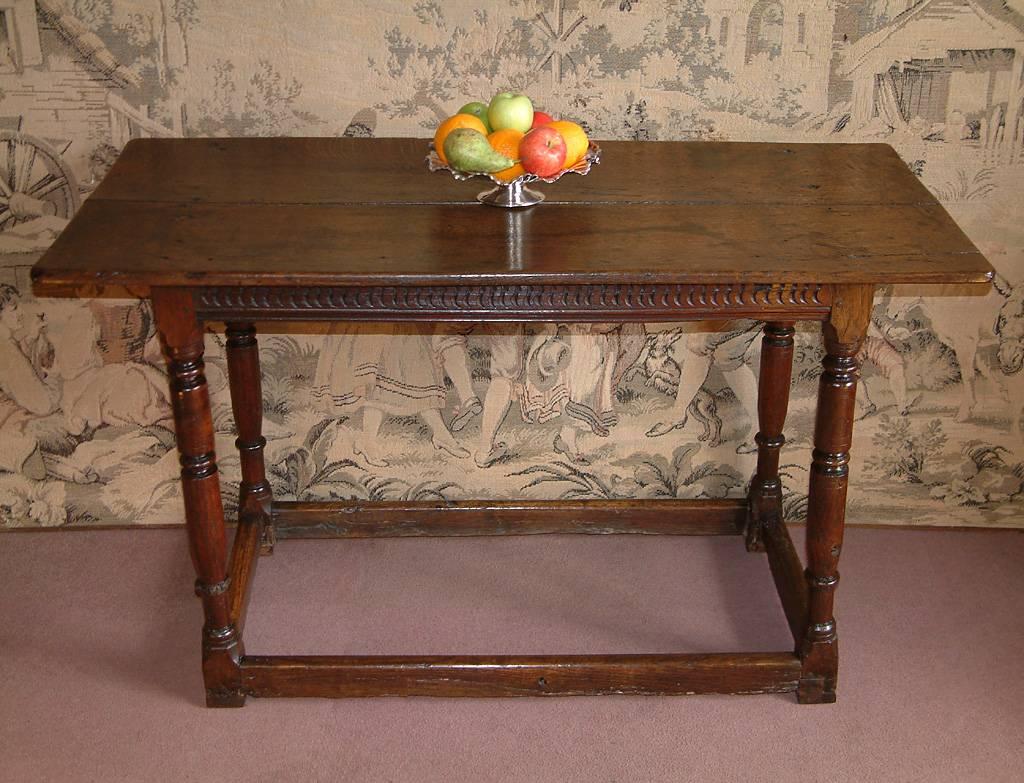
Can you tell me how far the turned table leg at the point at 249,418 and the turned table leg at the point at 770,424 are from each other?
1.09 m

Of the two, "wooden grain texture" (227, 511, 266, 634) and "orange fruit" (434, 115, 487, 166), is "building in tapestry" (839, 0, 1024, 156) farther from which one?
"wooden grain texture" (227, 511, 266, 634)

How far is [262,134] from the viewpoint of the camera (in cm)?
253

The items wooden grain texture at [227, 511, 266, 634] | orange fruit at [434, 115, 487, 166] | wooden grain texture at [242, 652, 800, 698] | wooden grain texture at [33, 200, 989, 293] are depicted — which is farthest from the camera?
wooden grain texture at [227, 511, 266, 634]

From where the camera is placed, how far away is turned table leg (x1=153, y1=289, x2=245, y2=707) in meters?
1.99

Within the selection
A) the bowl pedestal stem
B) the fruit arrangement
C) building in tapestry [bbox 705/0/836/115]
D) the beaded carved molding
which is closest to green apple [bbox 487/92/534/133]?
the fruit arrangement

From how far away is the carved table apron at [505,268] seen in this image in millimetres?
1921

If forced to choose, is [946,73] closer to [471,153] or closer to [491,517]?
[471,153]

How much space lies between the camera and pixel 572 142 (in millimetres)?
2105

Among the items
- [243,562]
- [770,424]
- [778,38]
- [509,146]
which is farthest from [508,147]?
[243,562]

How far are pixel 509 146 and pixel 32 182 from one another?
1104mm

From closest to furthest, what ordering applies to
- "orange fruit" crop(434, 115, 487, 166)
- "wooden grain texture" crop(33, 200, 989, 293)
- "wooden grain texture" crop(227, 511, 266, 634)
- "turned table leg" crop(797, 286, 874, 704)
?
1. "wooden grain texture" crop(33, 200, 989, 293)
2. "turned table leg" crop(797, 286, 874, 704)
3. "orange fruit" crop(434, 115, 487, 166)
4. "wooden grain texture" crop(227, 511, 266, 634)

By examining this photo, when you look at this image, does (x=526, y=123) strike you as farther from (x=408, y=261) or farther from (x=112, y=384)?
(x=112, y=384)

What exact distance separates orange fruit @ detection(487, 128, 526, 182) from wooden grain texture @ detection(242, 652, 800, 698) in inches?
35.9

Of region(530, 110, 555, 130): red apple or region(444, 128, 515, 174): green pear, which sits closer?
region(444, 128, 515, 174): green pear
